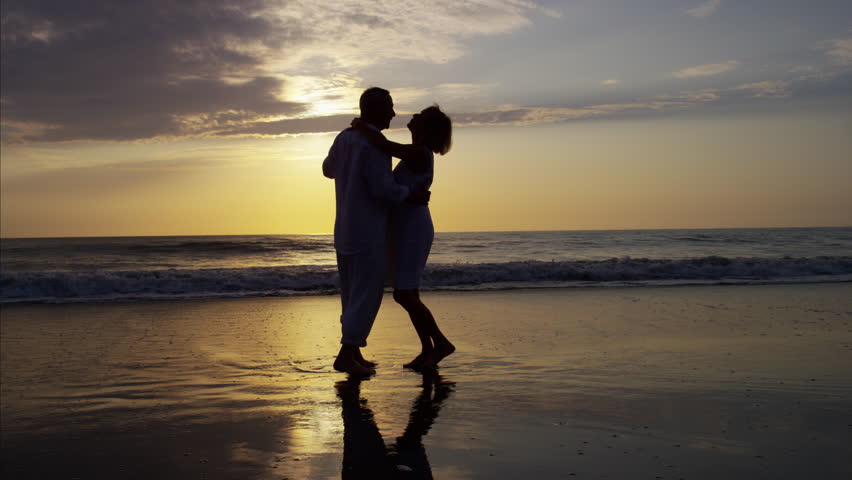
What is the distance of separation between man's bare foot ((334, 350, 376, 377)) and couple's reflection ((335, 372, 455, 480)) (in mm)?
221

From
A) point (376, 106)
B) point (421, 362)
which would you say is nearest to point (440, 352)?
point (421, 362)

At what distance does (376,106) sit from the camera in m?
4.09

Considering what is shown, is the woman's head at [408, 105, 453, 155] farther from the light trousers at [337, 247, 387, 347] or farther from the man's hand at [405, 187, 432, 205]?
the light trousers at [337, 247, 387, 347]

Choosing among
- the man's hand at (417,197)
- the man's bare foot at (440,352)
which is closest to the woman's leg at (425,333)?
the man's bare foot at (440,352)

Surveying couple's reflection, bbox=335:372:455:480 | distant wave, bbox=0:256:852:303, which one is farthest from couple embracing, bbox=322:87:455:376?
distant wave, bbox=0:256:852:303

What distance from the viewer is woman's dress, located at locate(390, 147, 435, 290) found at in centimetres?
418

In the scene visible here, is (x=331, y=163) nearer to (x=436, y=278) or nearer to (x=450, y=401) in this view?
(x=450, y=401)

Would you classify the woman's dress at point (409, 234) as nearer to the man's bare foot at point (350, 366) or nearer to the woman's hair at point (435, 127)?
the woman's hair at point (435, 127)

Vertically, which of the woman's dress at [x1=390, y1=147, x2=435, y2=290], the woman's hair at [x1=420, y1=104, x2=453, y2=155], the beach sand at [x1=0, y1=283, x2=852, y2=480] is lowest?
the beach sand at [x1=0, y1=283, x2=852, y2=480]

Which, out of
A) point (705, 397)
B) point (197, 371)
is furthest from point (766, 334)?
point (197, 371)

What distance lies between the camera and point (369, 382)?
12.8 feet

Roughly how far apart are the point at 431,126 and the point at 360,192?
74 cm

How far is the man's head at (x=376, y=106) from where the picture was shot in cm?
Answer: 408

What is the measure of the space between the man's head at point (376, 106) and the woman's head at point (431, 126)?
25 centimetres
